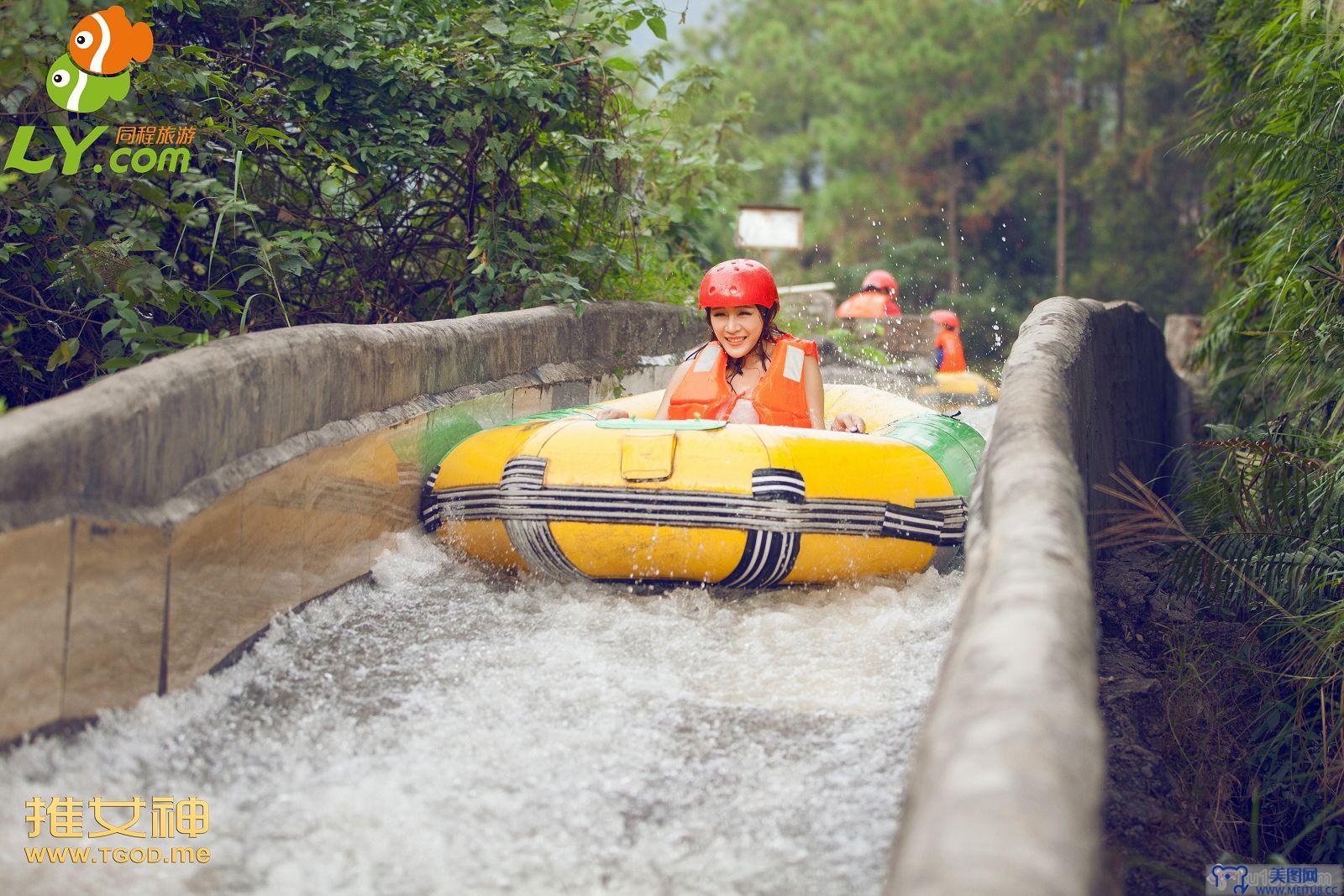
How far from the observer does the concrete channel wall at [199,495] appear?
7.64 ft

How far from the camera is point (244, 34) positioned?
4945 millimetres

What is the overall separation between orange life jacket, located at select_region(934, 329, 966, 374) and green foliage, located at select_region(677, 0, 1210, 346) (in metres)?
10.3

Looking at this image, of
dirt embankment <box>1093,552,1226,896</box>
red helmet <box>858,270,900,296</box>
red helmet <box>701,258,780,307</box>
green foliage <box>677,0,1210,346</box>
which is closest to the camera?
dirt embankment <box>1093,552,1226,896</box>

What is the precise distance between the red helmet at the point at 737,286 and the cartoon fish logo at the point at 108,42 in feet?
6.71

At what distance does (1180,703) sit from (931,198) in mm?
20957

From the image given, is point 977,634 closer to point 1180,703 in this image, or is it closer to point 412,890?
point 412,890

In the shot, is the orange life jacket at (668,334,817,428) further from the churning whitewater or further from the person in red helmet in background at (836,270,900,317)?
the person in red helmet in background at (836,270,900,317)

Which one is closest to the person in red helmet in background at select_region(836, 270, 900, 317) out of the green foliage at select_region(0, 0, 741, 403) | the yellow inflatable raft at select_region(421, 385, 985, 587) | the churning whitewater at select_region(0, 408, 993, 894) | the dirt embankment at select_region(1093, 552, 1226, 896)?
the green foliage at select_region(0, 0, 741, 403)

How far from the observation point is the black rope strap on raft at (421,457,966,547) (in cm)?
364

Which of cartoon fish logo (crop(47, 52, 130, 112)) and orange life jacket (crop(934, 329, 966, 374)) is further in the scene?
orange life jacket (crop(934, 329, 966, 374))

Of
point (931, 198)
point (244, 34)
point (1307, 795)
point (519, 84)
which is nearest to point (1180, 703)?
point (1307, 795)

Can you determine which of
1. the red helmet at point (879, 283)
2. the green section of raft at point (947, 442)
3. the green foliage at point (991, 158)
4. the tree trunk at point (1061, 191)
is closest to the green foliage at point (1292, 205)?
the green section of raft at point (947, 442)

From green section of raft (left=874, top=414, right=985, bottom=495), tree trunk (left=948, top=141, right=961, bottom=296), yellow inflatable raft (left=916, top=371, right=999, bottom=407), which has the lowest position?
green section of raft (left=874, top=414, right=985, bottom=495)

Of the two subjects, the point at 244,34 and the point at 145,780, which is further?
the point at 244,34
